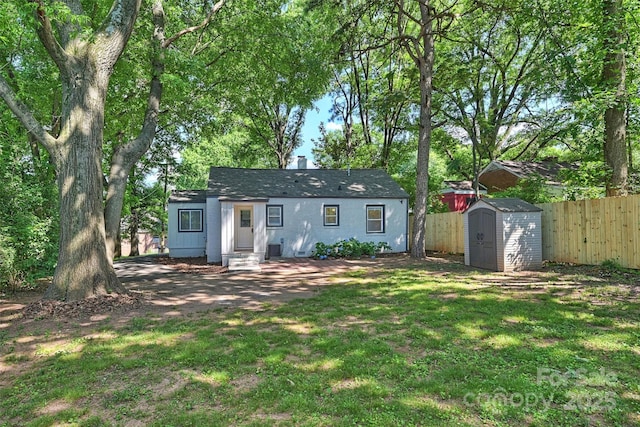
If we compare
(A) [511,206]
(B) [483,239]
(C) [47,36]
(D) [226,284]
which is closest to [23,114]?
(C) [47,36]

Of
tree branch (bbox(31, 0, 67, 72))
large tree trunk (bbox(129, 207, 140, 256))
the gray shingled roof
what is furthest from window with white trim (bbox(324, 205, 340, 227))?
large tree trunk (bbox(129, 207, 140, 256))

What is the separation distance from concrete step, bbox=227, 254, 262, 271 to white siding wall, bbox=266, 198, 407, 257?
3178mm

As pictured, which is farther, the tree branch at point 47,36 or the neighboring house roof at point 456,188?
the neighboring house roof at point 456,188

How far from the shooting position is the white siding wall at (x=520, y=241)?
10.2 meters

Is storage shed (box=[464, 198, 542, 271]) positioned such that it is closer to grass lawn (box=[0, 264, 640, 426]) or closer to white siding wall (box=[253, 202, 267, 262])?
grass lawn (box=[0, 264, 640, 426])

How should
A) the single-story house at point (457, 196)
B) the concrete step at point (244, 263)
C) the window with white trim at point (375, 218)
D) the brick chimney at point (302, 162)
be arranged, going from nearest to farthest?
1. the concrete step at point (244, 263)
2. the window with white trim at point (375, 218)
3. the brick chimney at point (302, 162)
4. the single-story house at point (457, 196)

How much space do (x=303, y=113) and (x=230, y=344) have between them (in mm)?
24408

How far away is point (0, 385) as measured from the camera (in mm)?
3545

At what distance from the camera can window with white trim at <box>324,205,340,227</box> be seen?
16.9 m

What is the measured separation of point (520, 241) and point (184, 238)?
1421cm

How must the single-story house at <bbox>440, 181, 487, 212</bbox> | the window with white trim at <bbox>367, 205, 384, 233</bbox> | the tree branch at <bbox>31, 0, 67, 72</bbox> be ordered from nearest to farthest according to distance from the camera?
the tree branch at <bbox>31, 0, 67, 72</bbox>, the window with white trim at <bbox>367, 205, 384, 233</bbox>, the single-story house at <bbox>440, 181, 487, 212</bbox>

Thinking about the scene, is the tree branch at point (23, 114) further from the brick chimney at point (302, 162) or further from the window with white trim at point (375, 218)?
the brick chimney at point (302, 162)

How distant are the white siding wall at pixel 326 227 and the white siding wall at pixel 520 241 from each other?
7.40 m

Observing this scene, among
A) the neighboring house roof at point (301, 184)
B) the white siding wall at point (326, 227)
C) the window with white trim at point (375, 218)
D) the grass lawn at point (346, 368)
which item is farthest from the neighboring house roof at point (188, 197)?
the grass lawn at point (346, 368)
